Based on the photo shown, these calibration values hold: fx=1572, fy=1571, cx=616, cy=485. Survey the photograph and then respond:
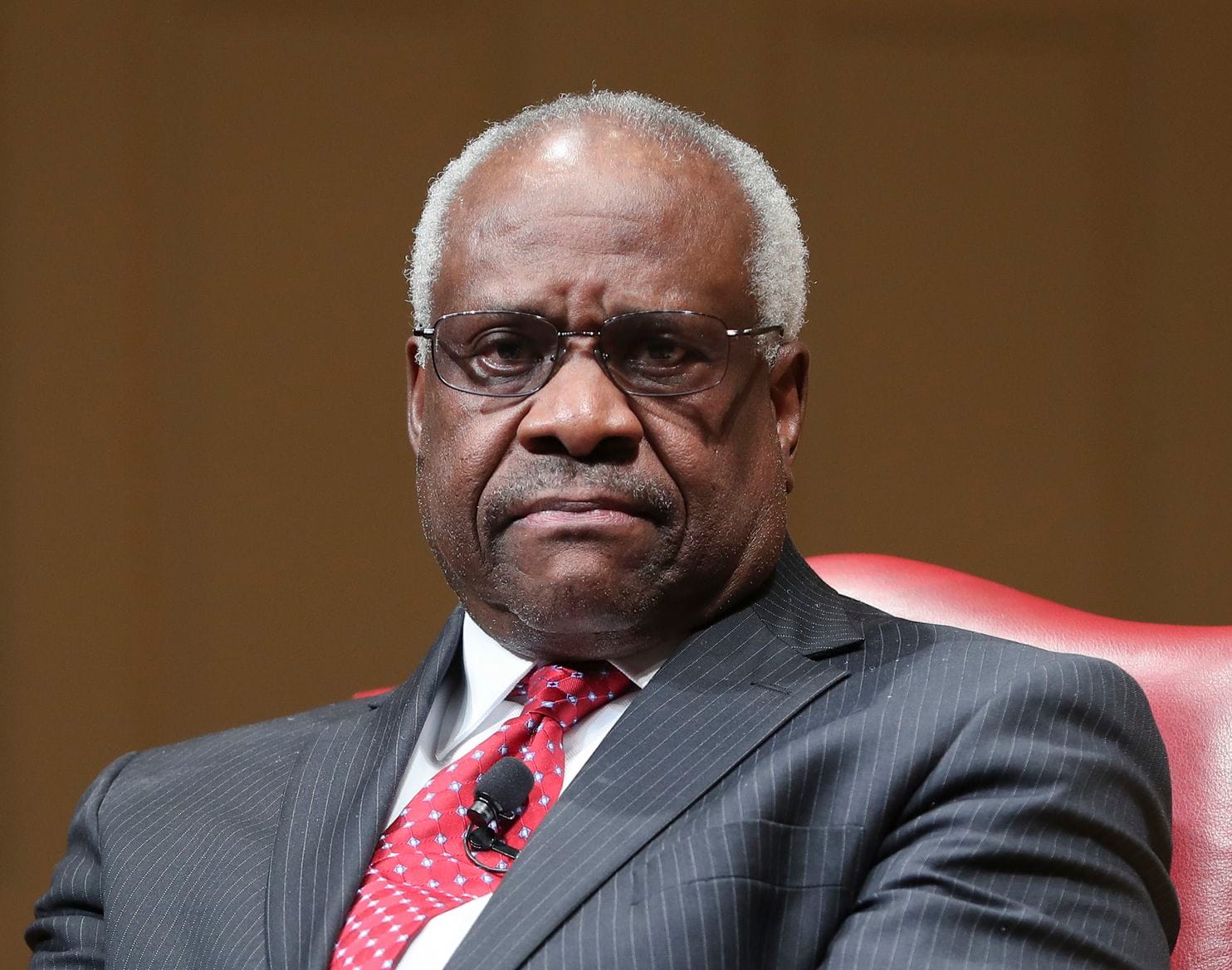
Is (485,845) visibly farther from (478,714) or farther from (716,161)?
(716,161)

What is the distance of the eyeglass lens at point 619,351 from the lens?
1493 millimetres

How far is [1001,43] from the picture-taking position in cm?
284

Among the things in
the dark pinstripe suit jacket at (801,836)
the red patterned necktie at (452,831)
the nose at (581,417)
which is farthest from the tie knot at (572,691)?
the nose at (581,417)

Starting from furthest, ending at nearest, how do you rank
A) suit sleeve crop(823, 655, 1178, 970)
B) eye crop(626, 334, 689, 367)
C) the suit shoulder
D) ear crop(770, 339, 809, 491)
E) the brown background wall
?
the brown background wall, the suit shoulder, ear crop(770, 339, 809, 491), eye crop(626, 334, 689, 367), suit sleeve crop(823, 655, 1178, 970)

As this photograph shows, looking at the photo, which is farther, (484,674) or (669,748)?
(484,674)

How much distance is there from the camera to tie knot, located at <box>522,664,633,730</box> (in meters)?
1.54

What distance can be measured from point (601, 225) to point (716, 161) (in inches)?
6.4

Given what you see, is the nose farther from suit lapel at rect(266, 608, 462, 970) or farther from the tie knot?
suit lapel at rect(266, 608, 462, 970)

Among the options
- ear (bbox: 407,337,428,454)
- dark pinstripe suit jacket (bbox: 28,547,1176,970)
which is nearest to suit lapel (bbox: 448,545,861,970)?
dark pinstripe suit jacket (bbox: 28,547,1176,970)

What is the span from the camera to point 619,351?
4.91 feet

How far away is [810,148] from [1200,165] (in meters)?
0.72

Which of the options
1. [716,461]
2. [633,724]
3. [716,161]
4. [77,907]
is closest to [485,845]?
[633,724]

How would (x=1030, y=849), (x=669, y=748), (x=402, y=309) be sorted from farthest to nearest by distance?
(x=402, y=309), (x=669, y=748), (x=1030, y=849)

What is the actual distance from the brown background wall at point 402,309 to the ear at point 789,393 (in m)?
1.14
